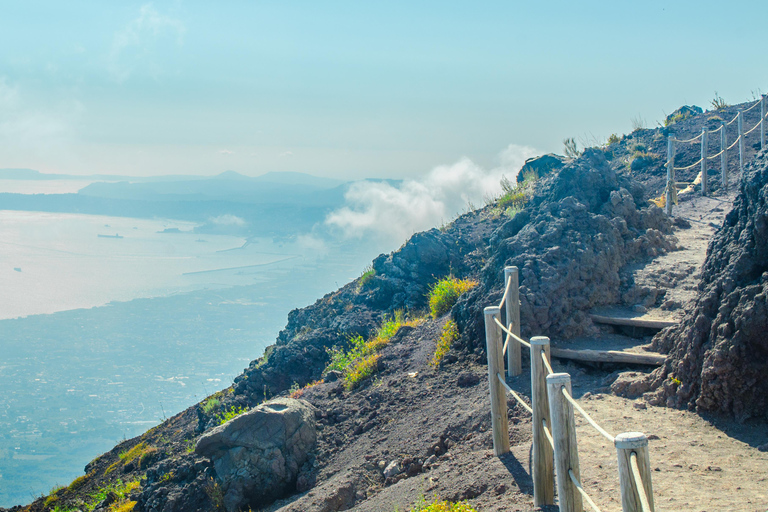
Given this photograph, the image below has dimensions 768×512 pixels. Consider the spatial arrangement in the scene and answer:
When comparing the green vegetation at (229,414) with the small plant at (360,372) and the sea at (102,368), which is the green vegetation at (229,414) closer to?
the small plant at (360,372)

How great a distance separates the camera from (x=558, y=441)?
11.7 feet

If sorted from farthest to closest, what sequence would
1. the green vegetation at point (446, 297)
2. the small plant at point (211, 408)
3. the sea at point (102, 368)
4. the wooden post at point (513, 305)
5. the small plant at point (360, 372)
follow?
1. the sea at point (102, 368)
2. the small plant at point (211, 408)
3. the green vegetation at point (446, 297)
4. the small plant at point (360, 372)
5. the wooden post at point (513, 305)

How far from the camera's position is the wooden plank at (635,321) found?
7.57m

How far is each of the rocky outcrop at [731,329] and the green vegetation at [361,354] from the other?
513cm

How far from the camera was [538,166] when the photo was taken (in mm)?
19422

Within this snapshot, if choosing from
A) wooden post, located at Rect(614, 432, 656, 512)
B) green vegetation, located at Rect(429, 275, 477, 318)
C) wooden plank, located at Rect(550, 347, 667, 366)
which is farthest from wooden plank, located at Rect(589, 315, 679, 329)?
wooden post, located at Rect(614, 432, 656, 512)

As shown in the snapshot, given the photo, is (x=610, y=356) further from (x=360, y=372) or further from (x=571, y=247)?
(x=360, y=372)

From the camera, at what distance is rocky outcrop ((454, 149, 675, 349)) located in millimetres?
8078

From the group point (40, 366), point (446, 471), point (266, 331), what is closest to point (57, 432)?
point (40, 366)

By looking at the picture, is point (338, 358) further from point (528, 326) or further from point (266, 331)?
point (266, 331)

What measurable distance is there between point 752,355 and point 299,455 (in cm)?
574

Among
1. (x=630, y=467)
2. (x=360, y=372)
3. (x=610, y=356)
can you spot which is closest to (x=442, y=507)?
(x=630, y=467)

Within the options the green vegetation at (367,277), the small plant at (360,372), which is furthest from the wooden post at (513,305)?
the green vegetation at (367,277)

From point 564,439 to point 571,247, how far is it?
5583mm
